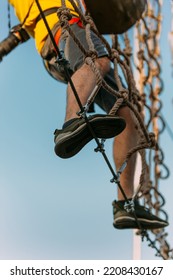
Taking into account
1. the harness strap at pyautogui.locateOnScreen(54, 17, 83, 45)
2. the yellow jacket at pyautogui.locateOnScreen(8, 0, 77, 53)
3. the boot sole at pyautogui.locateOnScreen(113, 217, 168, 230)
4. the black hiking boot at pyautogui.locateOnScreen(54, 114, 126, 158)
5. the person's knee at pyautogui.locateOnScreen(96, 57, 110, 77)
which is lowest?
the boot sole at pyautogui.locateOnScreen(113, 217, 168, 230)

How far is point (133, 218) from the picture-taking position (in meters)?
2.54

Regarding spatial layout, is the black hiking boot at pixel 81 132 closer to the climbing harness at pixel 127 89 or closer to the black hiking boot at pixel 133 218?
the climbing harness at pixel 127 89

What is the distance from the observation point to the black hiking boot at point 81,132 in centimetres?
201

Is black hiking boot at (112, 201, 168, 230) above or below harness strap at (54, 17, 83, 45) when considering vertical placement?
below

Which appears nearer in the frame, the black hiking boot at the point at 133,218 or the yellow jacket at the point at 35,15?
the yellow jacket at the point at 35,15

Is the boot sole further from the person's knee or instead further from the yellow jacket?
the yellow jacket

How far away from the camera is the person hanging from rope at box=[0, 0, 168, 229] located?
2049 millimetres

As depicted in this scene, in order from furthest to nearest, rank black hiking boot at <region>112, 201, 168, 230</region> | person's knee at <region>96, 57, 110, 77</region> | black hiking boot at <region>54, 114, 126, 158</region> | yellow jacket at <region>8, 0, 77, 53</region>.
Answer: black hiking boot at <region>112, 201, 168, 230</region>, yellow jacket at <region>8, 0, 77, 53</region>, person's knee at <region>96, 57, 110, 77</region>, black hiking boot at <region>54, 114, 126, 158</region>

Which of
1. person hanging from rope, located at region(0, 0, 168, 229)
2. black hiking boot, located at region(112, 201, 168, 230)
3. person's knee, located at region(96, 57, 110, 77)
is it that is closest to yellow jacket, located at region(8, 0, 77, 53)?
person hanging from rope, located at region(0, 0, 168, 229)

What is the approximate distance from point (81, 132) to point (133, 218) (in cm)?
64

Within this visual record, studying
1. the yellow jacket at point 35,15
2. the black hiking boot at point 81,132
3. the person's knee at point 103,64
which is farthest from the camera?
the yellow jacket at point 35,15

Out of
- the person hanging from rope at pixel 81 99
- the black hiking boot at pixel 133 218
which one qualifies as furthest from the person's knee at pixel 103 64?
the black hiking boot at pixel 133 218

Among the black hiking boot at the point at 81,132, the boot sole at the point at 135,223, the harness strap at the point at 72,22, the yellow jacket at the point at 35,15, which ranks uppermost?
the yellow jacket at the point at 35,15

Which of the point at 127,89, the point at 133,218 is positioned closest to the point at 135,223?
the point at 133,218
